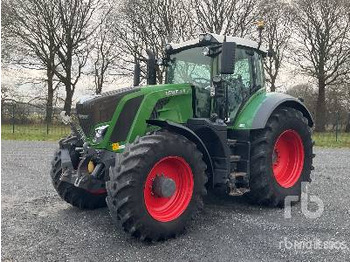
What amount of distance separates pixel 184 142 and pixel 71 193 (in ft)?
6.38

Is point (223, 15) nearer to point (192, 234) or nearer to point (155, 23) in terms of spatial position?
point (155, 23)

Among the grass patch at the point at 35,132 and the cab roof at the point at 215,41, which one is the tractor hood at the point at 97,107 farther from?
the grass patch at the point at 35,132

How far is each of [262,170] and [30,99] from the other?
21927 mm

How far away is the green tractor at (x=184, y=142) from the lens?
4238 millimetres

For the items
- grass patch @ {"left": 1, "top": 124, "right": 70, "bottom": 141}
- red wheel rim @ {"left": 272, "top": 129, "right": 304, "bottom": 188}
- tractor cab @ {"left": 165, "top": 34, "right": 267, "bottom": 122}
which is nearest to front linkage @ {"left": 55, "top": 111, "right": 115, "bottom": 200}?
tractor cab @ {"left": 165, "top": 34, "right": 267, "bottom": 122}

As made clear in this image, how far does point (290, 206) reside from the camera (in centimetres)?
586

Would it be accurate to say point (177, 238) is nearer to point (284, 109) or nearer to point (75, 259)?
point (75, 259)

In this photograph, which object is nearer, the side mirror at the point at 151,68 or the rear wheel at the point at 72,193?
the rear wheel at the point at 72,193

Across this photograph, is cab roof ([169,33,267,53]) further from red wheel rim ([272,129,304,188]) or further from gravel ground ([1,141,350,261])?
gravel ground ([1,141,350,261])

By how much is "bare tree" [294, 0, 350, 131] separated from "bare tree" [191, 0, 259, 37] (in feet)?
9.95

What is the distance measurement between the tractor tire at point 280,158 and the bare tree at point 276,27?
19.0 m

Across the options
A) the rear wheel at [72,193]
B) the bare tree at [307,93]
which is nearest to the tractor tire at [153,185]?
the rear wheel at [72,193]

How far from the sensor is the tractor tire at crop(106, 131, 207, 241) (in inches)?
160

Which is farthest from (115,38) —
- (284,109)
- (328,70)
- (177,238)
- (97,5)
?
(177,238)
